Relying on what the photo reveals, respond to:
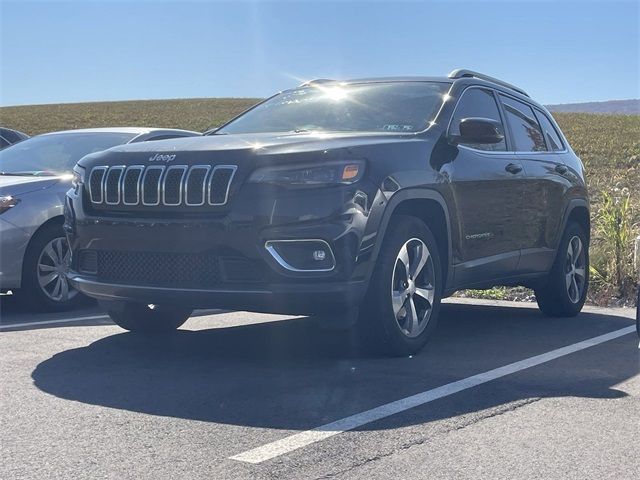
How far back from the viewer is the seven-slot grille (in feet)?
18.7

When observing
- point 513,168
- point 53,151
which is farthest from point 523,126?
point 53,151

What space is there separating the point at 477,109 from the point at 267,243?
255 centimetres

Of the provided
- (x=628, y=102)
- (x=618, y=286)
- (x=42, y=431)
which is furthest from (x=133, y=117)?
(x=628, y=102)

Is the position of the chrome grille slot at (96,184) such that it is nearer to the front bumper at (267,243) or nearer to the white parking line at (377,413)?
the front bumper at (267,243)

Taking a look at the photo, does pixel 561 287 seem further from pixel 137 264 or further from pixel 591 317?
pixel 137 264

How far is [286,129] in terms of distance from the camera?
698cm

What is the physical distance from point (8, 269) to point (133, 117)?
53887mm

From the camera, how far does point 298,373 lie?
5727mm

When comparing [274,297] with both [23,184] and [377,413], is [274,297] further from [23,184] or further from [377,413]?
[23,184]

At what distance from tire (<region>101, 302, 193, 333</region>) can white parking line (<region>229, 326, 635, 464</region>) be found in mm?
2110

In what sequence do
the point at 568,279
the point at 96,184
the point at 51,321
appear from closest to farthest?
the point at 96,184, the point at 51,321, the point at 568,279

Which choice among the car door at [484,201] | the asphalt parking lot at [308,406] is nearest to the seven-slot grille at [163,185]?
the asphalt parking lot at [308,406]

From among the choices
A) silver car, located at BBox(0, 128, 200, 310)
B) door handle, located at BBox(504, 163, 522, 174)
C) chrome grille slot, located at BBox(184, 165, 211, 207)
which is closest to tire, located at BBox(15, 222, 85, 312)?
silver car, located at BBox(0, 128, 200, 310)

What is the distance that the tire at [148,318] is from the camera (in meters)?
6.93
